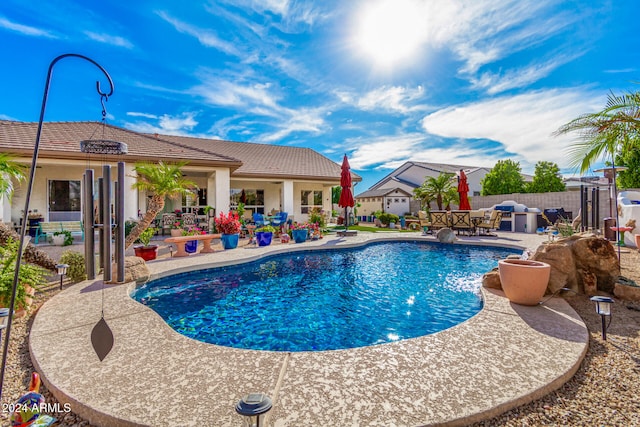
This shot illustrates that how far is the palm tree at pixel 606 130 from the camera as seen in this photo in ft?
16.3

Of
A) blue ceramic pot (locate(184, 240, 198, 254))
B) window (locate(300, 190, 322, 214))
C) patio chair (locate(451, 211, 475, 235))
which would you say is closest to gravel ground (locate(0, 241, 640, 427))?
blue ceramic pot (locate(184, 240, 198, 254))

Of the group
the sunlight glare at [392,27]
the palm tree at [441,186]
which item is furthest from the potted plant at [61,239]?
the palm tree at [441,186]

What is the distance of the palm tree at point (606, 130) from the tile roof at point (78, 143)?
12.4 metres

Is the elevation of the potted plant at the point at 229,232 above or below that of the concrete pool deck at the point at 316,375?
above

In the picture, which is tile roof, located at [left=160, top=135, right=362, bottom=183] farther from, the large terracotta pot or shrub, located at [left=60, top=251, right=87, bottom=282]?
the large terracotta pot

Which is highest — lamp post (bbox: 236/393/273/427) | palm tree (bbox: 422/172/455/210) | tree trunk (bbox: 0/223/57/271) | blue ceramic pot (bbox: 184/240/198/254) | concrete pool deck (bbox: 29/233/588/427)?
palm tree (bbox: 422/172/455/210)

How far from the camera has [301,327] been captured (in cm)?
452

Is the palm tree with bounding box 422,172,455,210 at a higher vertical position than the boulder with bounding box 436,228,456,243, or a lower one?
higher

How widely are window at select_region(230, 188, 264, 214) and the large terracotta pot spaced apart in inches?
675

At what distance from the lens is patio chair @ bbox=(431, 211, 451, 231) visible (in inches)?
598

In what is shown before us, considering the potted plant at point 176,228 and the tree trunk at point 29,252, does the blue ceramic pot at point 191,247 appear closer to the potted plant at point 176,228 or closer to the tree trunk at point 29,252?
the potted plant at point 176,228

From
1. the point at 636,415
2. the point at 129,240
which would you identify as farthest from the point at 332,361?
the point at 129,240

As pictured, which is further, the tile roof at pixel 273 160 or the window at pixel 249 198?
the window at pixel 249 198

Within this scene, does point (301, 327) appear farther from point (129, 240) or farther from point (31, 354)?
point (129, 240)
